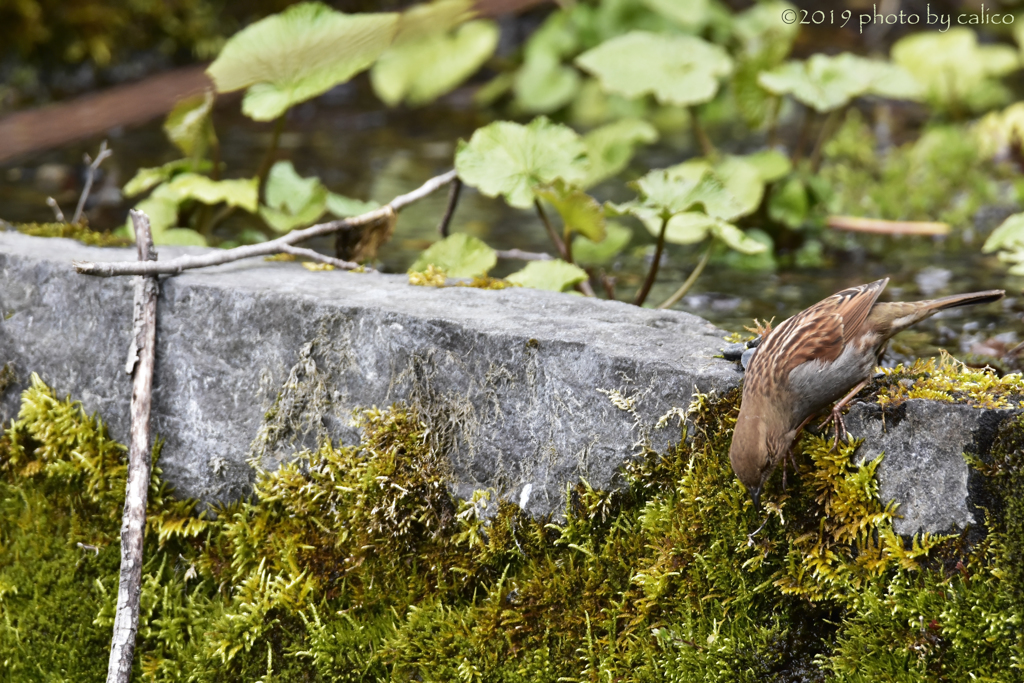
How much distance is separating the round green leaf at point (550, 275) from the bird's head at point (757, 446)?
4.59 ft

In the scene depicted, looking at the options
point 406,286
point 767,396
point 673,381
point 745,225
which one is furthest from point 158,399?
point 745,225

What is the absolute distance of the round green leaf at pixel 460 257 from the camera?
3.68 meters

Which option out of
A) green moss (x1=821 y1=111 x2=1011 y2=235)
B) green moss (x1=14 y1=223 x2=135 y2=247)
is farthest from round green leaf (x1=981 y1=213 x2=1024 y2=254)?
green moss (x1=14 y1=223 x2=135 y2=247)

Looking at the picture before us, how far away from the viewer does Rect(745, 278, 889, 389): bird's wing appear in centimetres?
219

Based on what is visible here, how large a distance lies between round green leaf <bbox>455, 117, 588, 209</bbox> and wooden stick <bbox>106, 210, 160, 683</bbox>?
1329 mm

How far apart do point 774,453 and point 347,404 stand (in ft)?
4.21

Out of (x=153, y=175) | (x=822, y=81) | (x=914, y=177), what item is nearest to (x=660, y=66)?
(x=822, y=81)

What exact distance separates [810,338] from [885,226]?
10.7ft

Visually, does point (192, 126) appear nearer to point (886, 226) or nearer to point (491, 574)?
point (491, 574)

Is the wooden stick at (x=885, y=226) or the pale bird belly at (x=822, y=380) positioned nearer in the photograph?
the pale bird belly at (x=822, y=380)

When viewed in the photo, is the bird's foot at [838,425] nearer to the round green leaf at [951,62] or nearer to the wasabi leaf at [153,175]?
the wasabi leaf at [153,175]

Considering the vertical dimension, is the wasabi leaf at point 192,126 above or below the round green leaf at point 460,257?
above

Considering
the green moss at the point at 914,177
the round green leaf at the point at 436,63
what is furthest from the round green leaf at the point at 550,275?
the round green leaf at the point at 436,63

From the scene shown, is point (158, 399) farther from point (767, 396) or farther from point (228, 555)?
point (767, 396)
